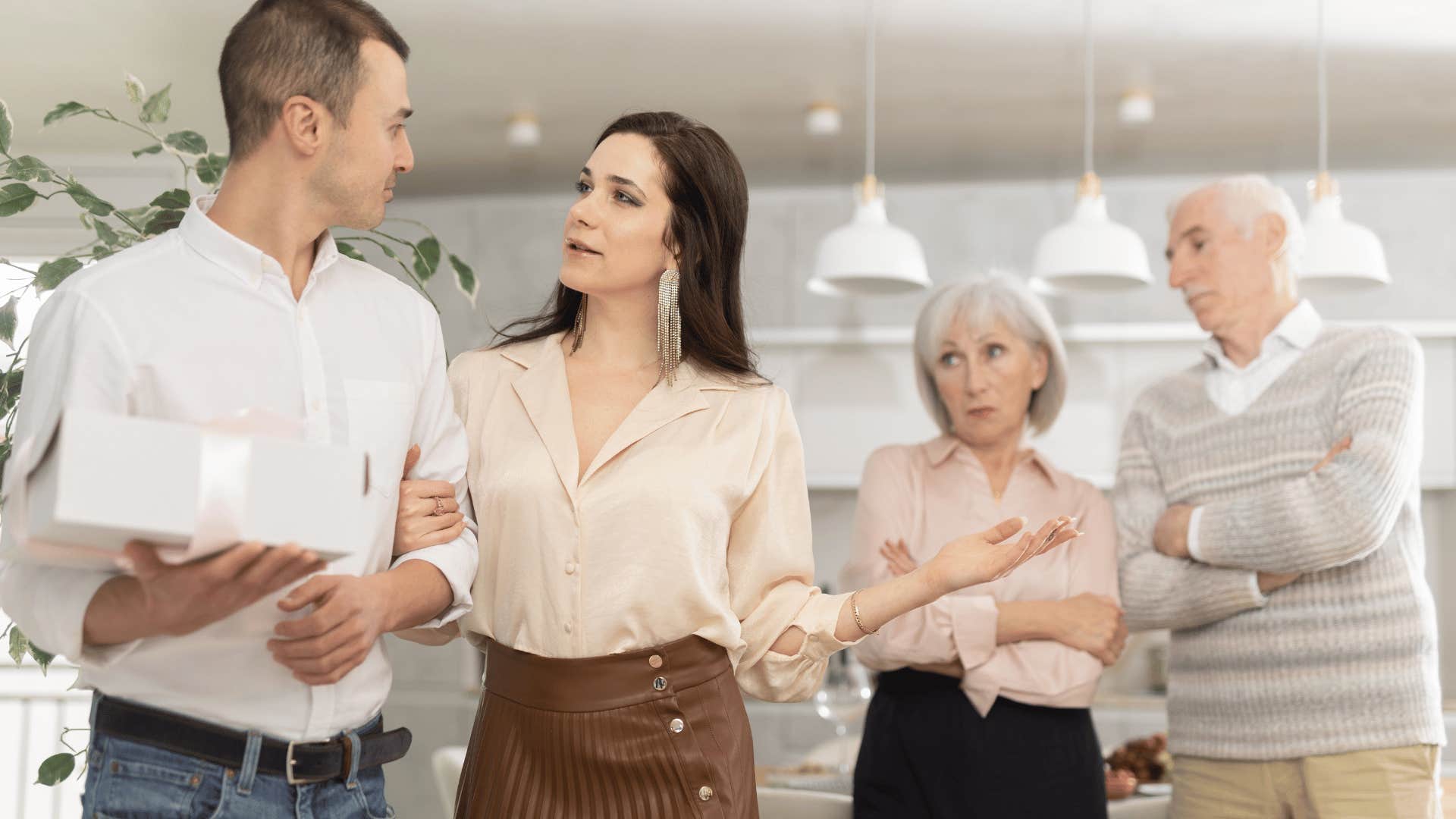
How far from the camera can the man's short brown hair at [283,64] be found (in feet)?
4.78

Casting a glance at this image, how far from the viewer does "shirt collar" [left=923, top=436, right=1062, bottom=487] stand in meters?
2.82

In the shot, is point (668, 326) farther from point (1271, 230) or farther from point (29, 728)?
point (29, 728)

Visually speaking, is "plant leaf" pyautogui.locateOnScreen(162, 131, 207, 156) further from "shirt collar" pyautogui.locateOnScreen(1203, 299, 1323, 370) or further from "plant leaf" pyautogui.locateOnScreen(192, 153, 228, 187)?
"shirt collar" pyautogui.locateOnScreen(1203, 299, 1323, 370)

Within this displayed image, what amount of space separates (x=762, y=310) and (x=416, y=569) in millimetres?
4128

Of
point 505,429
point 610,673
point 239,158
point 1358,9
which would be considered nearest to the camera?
point 239,158

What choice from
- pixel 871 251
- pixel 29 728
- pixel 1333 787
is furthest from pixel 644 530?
pixel 29 728

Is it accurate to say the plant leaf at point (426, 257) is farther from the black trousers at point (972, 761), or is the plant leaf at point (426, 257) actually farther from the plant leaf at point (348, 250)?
the black trousers at point (972, 761)

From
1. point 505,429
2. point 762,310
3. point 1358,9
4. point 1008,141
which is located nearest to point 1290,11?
point 1358,9

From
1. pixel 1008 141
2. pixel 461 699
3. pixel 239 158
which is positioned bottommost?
pixel 461 699

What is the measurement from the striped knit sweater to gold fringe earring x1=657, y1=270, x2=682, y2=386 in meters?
1.26

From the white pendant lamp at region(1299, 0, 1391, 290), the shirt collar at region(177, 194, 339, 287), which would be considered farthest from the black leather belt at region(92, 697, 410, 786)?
the white pendant lamp at region(1299, 0, 1391, 290)

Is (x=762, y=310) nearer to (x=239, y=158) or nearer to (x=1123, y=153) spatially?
(x=1123, y=153)

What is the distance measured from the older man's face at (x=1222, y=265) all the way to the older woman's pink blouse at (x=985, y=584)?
1.55 feet

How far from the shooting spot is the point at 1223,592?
2574 millimetres
